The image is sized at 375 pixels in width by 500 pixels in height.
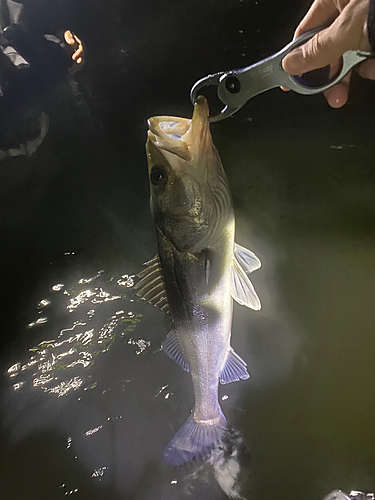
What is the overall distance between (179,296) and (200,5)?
143 cm

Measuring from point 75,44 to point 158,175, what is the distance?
1306 millimetres

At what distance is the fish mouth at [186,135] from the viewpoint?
2.33ft

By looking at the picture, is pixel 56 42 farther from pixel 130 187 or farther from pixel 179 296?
pixel 179 296

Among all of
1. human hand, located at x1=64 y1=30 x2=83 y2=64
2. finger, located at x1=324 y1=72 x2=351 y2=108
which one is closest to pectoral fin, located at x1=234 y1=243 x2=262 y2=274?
finger, located at x1=324 y1=72 x2=351 y2=108

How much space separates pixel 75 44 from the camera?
1643 millimetres

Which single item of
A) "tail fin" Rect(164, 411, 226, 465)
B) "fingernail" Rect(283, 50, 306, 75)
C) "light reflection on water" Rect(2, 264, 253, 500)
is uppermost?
"fingernail" Rect(283, 50, 306, 75)

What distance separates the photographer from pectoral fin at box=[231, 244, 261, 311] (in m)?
0.91

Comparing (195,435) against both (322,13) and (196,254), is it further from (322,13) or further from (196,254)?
(322,13)

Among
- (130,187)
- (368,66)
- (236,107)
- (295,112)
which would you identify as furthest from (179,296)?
(295,112)

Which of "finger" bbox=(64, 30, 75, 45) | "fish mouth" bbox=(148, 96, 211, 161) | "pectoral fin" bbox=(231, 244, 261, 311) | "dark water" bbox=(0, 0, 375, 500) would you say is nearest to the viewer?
"fish mouth" bbox=(148, 96, 211, 161)

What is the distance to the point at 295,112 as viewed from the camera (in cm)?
171

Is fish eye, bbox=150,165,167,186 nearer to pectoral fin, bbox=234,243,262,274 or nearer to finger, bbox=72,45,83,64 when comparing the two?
pectoral fin, bbox=234,243,262,274

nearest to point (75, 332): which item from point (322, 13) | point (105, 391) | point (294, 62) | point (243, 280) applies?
point (105, 391)

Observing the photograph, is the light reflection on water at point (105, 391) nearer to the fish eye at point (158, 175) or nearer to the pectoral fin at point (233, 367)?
the pectoral fin at point (233, 367)
